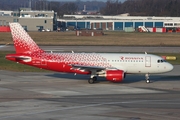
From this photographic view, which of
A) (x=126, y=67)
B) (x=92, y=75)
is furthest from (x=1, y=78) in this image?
(x=126, y=67)

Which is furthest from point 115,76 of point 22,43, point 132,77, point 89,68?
point 22,43

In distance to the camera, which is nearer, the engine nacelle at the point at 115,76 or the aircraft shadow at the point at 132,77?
the engine nacelle at the point at 115,76

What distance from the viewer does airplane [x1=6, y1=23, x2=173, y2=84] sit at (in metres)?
49.4

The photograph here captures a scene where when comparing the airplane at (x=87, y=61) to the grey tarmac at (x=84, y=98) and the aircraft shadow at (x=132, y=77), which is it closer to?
the grey tarmac at (x=84, y=98)

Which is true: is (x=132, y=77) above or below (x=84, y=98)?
below

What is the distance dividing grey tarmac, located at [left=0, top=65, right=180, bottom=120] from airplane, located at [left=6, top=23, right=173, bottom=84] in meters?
1.41

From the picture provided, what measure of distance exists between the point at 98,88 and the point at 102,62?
14.1 ft

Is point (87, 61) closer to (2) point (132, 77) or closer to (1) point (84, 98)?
(2) point (132, 77)

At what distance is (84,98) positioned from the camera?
39.7m

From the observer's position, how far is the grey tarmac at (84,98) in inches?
1262

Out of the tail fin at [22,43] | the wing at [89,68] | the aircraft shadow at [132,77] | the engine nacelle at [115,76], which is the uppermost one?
the tail fin at [22,43]

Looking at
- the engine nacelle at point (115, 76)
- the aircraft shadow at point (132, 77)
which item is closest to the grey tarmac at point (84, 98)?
the aircraft shadow at point (132, 77)

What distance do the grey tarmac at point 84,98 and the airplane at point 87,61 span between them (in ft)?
4.63

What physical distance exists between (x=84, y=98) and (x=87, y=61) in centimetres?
1041
